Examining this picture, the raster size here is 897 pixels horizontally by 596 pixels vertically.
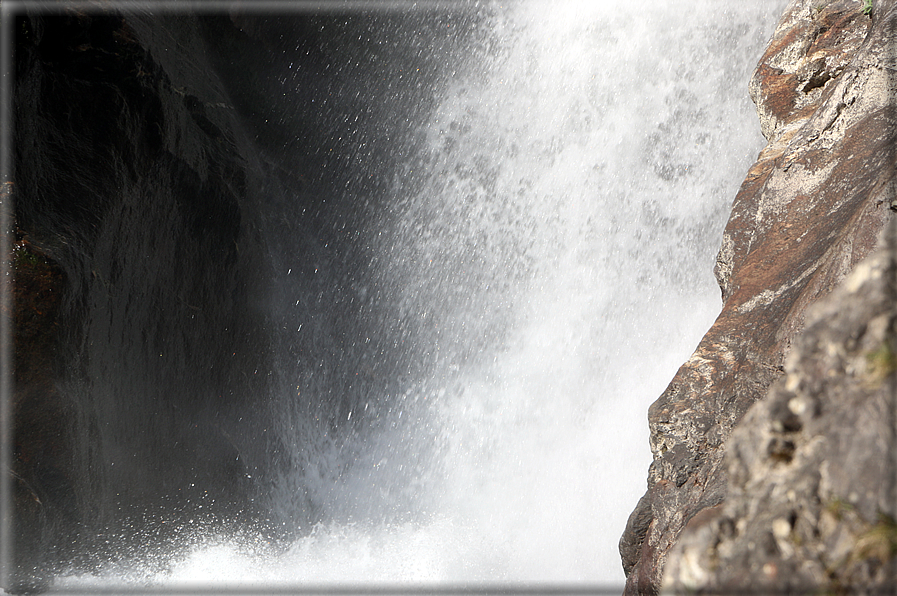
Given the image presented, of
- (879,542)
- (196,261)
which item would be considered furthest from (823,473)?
(196,261)

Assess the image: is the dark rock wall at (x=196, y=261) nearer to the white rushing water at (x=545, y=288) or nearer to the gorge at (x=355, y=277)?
the gorge at (x=355, y=277)

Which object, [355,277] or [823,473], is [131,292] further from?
[823,473]

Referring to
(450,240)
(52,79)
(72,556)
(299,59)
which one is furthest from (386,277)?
(72,556)

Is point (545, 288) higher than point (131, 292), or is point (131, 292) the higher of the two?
point (131, 292)

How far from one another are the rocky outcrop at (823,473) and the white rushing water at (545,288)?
4774 millimetres

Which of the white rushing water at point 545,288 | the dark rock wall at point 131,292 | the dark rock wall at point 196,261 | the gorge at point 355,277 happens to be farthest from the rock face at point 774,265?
the dark rock wall at point 131,292

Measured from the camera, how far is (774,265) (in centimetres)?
262

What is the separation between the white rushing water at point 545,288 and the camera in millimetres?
5363

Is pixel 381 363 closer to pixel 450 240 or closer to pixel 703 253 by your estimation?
pixel 450 240

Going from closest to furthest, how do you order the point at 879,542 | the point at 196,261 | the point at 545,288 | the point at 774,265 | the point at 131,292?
the point at 879,542 → the point at 774,265 → the point at 131,292 → the point at 196,261 → the point at 545,288

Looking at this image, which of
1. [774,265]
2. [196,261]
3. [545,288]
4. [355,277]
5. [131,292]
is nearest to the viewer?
[774,265]

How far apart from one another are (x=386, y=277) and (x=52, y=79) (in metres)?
3.78

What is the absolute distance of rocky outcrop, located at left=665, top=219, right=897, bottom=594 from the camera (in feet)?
2.43

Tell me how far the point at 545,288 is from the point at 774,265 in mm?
3578
